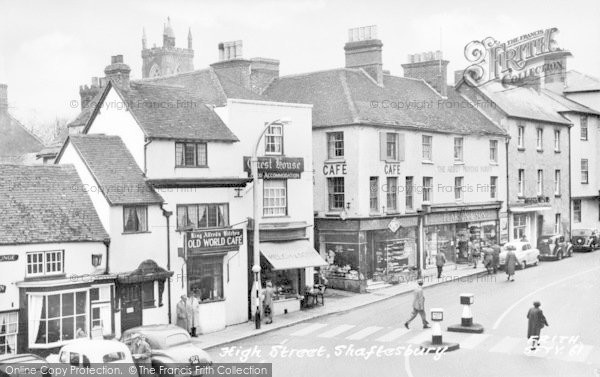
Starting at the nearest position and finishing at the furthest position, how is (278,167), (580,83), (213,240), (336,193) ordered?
(213,240)
(278,167)
(336,193)
(580,83)

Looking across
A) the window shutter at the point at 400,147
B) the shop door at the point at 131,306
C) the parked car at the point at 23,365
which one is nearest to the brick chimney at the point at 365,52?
the window shutter at the point at 400,147

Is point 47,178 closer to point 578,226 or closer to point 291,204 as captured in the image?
point 291,204

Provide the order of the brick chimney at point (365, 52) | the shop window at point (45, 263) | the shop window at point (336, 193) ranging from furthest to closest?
the brick chimney at point (365, 52) < the shop window at point (336, 193) < the shop window at point (45, 263)

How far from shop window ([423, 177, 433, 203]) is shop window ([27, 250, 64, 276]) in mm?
20640

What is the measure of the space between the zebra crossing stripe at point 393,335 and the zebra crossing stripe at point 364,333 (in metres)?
0.63

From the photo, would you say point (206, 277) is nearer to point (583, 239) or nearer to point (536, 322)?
point (536, 322)

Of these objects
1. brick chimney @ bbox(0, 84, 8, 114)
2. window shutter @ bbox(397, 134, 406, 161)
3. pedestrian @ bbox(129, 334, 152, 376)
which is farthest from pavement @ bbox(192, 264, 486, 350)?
brick chimney @ bbox(0, 84, 8, 114)

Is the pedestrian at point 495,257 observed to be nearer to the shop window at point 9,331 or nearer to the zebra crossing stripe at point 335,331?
A: the zebra crossing stripe at point 335,331

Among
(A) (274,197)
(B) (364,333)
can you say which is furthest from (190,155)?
(B) (364,333)

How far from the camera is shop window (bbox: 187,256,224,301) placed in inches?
1088

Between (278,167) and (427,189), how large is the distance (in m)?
11.6

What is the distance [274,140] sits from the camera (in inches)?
1233

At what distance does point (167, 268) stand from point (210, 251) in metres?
1.70

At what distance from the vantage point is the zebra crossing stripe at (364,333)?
24770 mm
